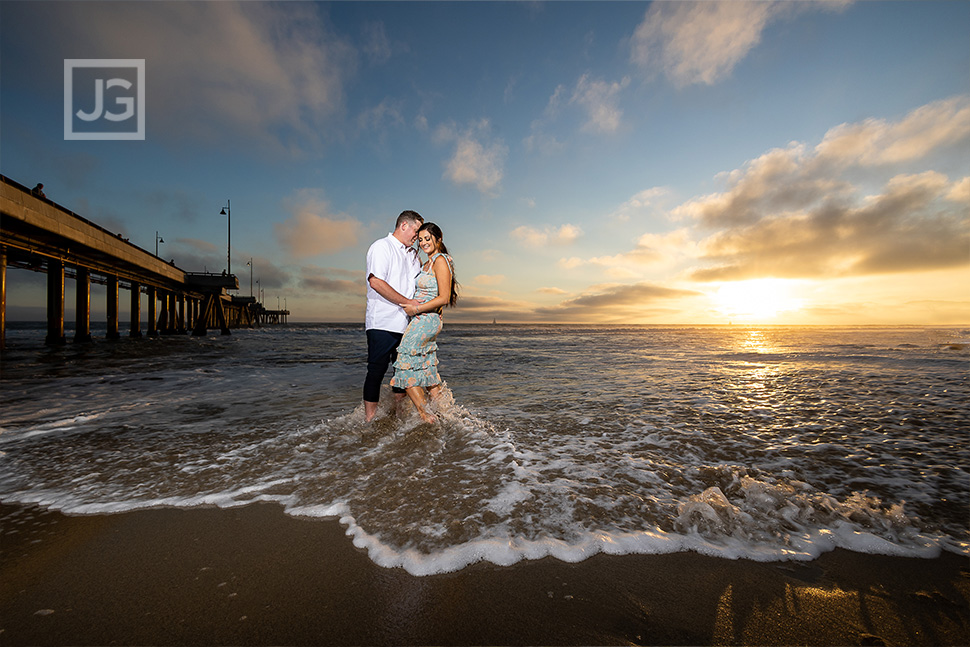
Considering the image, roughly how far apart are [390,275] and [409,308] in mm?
418

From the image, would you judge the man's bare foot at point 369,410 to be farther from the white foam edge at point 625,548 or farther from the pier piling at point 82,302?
the pier piling at point 82,302

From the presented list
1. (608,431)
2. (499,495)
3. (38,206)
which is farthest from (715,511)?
(38,206)

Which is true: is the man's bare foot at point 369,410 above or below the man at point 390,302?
below

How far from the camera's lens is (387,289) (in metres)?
4.02

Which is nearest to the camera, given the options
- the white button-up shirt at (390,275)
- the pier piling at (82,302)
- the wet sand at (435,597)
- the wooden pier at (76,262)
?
the wet sand at (435,597)

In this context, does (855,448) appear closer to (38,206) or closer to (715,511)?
(715,511)

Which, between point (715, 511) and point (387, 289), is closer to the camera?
point (715, 511)

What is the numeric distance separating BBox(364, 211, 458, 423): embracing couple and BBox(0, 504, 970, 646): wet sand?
2.31 meters

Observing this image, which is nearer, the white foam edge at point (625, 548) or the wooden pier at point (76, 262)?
the white foam edge at point (625, 548)

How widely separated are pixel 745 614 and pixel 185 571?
2.43 meters

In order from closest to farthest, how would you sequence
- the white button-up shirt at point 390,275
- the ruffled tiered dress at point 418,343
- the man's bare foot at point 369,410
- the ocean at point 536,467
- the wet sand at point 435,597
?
the wet sand at point 435,597 < the ocean at point 536,467 < the white button-up shirt at point 390,275 < the ruffled tiered dress at point 418,343 < the man's bare foot at point 369,410

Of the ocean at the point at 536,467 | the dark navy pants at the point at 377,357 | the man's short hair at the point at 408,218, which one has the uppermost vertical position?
the man's short hair at the point at 408,218

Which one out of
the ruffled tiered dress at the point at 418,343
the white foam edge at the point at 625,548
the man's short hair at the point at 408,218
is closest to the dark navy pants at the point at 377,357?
the ruffled tiered dress at the point at 418,343

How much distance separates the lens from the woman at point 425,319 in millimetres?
4102
